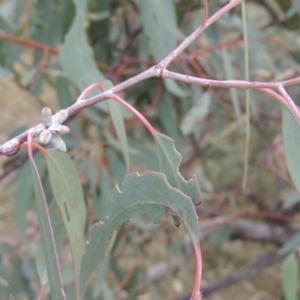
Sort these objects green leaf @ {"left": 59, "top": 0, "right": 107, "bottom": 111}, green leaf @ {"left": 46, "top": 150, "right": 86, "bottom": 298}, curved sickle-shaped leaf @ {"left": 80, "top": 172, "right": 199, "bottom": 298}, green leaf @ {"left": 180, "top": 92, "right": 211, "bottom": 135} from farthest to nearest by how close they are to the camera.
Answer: green leaf @ {"left": 180, "top": 92, "right": 211, "bottom": 135} → green leaf @ {"left": 59, "top": 0, "right": 107, "bottom": 111} → green leaf @ {"left": 46, "top": 150, "right": 86, "bottom": 298} → curved sickle-shaped leaf @ {"left": 80, "top": 172, "right": 199, "bottom": 298}

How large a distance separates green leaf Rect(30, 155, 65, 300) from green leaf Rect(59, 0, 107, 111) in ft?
1.33

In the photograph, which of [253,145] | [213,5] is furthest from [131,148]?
[253,145]

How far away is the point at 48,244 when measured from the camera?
459mm

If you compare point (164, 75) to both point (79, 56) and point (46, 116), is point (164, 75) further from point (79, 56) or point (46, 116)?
point (79, 56)

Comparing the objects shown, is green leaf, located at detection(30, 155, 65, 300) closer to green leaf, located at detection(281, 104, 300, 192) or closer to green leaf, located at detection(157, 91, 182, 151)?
green leaf, located at detection(281, 104, 300, 192)

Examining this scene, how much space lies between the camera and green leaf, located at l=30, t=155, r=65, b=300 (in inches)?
17.5

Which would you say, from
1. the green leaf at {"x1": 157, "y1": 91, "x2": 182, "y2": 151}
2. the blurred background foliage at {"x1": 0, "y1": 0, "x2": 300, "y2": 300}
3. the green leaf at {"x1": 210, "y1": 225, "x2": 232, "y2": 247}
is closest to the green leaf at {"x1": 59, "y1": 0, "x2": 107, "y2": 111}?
the blurred background foliage at {"x1": 0, "y1": 0, "x2": 300, "y2": 300}

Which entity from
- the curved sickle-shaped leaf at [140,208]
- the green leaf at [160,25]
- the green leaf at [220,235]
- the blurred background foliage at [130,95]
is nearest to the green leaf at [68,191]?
the curved sickle-shaped leaf at [140,208]

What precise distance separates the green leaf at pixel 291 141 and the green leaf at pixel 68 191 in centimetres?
22

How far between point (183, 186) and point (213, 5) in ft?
1.78

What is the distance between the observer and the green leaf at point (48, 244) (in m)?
0.45

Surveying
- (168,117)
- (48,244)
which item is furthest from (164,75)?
(168,117)

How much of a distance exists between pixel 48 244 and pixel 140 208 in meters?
0.09

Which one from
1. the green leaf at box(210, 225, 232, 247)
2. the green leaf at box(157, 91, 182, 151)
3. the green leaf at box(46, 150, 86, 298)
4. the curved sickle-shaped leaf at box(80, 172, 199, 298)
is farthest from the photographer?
the green leaf at box(210, 225, 232, 247)
